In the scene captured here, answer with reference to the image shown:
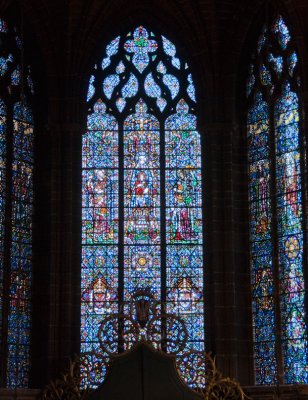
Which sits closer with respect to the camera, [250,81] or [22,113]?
[22,113]

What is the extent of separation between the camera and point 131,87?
81.0ft

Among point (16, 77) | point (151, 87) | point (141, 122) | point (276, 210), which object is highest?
point (16, 77)

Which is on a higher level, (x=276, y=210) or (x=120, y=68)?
(x=120, y=68)

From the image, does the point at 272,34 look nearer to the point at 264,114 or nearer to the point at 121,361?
the point at 264,114

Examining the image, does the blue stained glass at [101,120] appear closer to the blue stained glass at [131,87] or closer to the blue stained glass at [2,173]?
the blue stained glass at [131,87]

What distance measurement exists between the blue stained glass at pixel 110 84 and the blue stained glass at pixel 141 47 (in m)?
0.52

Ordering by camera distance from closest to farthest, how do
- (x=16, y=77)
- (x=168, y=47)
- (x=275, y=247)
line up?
1. (x=275, y=247)
2. (x=16, y=77)
3. (x=168, y=47)

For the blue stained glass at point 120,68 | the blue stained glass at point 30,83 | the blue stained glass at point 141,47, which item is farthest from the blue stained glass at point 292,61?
the blue stained glass at point 30,83

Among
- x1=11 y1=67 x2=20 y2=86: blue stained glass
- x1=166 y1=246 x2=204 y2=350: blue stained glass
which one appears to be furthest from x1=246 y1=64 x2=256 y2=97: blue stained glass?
x1=11 y1=67 x2=20 y2=86: blue stained glass

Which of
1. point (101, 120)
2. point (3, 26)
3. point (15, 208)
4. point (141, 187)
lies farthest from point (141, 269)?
point (3, 26)

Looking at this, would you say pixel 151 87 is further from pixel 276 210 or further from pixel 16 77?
pixel 276 210

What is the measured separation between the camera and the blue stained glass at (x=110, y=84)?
969 inches

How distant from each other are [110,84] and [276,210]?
4399 millimetres

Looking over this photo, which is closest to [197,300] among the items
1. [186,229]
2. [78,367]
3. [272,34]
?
[186,229]
